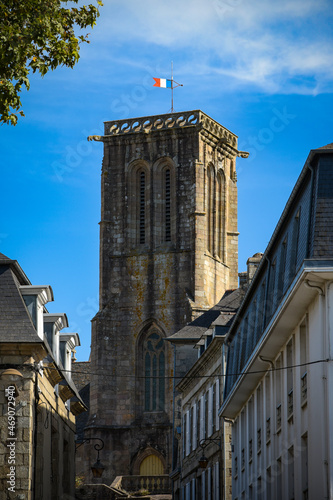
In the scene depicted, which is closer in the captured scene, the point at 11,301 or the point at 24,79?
the point at 24,79

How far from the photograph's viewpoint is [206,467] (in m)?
38.5

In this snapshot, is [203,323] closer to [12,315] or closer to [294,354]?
[12,315]

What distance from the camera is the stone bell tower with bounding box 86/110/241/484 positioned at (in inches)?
2505

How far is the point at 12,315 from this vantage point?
26766 millimetres

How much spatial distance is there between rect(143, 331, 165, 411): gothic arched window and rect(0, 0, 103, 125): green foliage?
46.2m

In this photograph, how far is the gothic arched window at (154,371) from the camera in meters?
64.2

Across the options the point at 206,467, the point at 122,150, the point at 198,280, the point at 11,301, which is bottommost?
the point at 206,467

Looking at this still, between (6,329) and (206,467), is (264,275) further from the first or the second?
(206,467)

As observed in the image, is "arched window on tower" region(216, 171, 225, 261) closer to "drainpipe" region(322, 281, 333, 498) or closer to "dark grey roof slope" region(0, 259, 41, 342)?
"dark grey roof slope" region(0, 259, 41, 342)

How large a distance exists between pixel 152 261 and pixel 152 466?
1077 cm

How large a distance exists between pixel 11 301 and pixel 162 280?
3872 cm

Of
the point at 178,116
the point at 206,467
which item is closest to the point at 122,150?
the point at 178,116

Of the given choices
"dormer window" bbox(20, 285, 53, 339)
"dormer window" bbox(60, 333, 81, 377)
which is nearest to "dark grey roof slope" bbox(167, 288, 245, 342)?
"dormer window" bbox(60, 333, 81, 377)

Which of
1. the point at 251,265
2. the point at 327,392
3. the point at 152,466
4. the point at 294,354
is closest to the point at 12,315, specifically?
the point at 294,354
